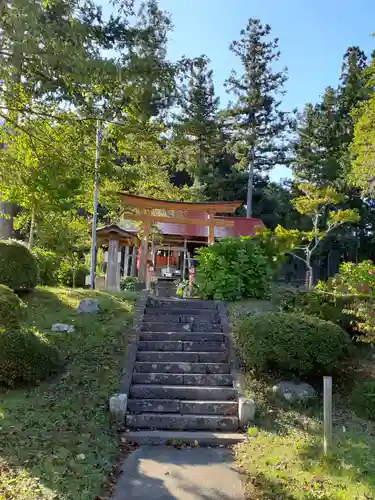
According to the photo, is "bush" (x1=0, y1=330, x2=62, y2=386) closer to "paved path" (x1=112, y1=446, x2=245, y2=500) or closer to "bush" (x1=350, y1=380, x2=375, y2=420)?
"paved path" (x1=112, y1=446, x2=245, y2=500)

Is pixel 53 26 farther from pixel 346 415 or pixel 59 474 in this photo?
pixel 346 415

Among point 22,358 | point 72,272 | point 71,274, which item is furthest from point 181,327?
point 71,274

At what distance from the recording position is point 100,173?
5379 mm

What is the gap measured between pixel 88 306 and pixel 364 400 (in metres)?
5.23

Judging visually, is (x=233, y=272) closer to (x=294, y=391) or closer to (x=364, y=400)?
(x=294, y=391)

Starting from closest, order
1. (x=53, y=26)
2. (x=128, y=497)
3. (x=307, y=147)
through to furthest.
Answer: (x=53, y=26)
(x=128, y=497)
(x=307, y=147)

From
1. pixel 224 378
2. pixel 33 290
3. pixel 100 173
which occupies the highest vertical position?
pixel 100 173

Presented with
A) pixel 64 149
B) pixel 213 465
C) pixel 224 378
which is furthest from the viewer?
pixel 224 378

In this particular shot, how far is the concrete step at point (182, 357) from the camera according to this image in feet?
24.0

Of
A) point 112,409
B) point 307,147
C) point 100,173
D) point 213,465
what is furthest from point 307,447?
point 307,147

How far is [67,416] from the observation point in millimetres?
5445

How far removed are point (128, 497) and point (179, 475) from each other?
26.1 inches

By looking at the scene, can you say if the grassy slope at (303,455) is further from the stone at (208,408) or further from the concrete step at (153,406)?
the concrete step at (153,406)

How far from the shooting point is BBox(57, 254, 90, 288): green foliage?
1425cm
